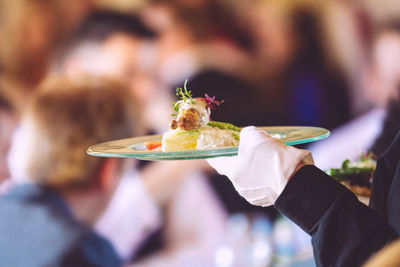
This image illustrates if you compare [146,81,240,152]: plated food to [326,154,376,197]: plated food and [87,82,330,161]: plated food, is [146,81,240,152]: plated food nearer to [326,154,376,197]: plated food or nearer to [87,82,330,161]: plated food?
[87,82,330,161]: plated food

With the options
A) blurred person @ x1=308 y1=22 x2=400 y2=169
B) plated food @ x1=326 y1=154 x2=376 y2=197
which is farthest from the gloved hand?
blurred person @ x1=308 y1=22 x2=400 y2=169

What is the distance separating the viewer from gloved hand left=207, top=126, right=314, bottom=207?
85 cm

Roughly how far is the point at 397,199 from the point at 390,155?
0.12 metres

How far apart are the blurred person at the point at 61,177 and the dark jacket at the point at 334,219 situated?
2.15 metres

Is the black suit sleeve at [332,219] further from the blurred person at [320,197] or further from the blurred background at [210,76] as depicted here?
the blurred background at [210,76]

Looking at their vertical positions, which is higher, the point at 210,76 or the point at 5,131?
the point at 210,76

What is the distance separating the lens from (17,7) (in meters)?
2.92

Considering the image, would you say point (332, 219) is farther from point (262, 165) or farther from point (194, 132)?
point (194, 132)

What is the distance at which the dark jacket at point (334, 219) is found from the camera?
77 cm

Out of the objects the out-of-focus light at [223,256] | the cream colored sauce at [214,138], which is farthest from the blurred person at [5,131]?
the cream colored sauce at [214,138]

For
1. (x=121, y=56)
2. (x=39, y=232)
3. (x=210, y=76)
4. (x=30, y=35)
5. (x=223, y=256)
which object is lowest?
(x=223, y=256)

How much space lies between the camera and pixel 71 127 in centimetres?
277

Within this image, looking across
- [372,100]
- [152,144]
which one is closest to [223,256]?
[372,100]

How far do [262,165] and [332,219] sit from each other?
191 mm
